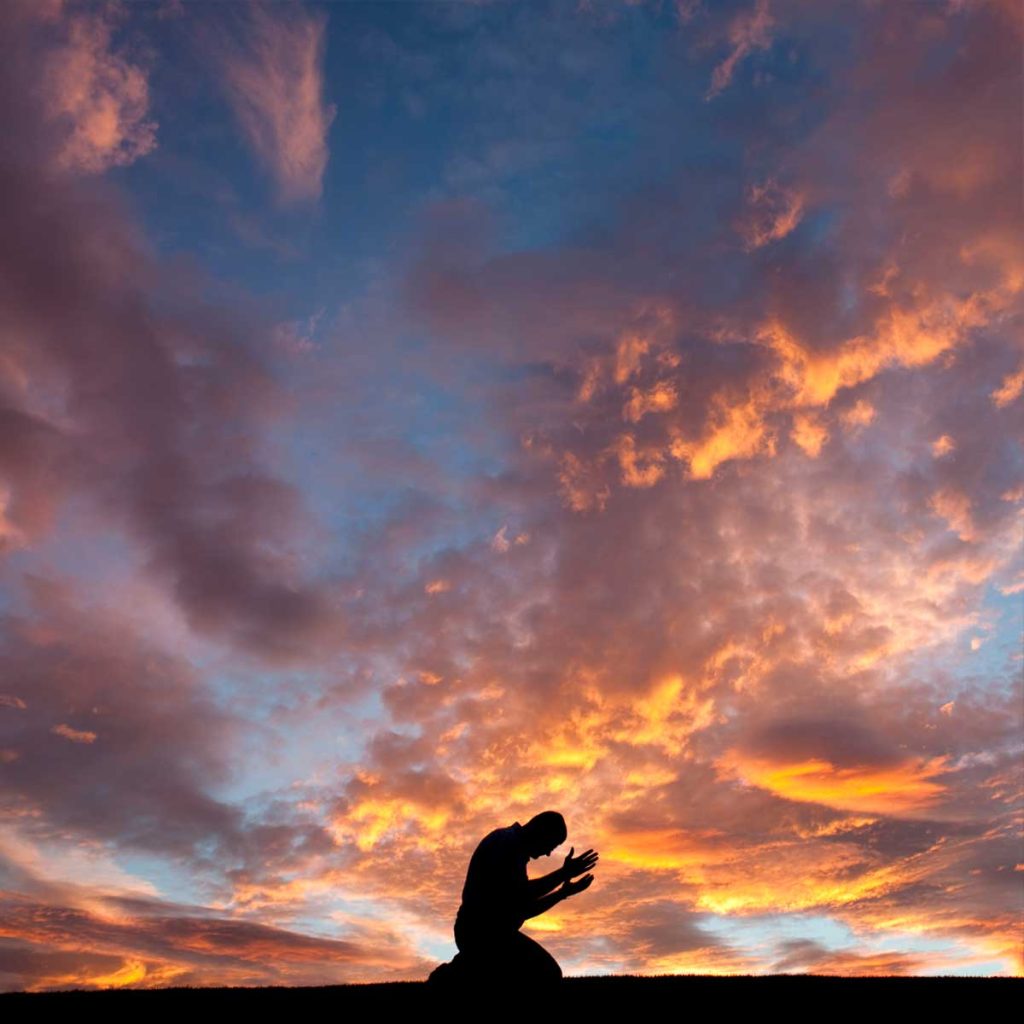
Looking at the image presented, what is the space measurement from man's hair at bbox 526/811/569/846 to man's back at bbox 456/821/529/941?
0.31 m

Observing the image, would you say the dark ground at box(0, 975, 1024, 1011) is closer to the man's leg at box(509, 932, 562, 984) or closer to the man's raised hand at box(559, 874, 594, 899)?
the man's leg at box(509, 932, 562, 984)

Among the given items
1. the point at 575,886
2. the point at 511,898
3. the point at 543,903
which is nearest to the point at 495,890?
the point at 511,898

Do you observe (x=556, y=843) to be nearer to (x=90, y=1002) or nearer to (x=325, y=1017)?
(x=325, y=1017)

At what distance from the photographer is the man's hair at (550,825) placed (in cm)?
1167

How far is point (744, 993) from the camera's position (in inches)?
711

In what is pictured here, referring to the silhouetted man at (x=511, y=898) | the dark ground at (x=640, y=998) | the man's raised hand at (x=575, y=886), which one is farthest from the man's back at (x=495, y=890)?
the dark ground at (x=640, y=998)

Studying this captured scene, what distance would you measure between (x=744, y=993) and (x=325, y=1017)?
8598 millimetres

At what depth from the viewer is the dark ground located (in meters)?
16.6

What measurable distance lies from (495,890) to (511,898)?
0.24 m

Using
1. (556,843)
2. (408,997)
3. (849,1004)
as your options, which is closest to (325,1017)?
(408,997)

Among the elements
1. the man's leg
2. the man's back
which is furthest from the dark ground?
the man's back

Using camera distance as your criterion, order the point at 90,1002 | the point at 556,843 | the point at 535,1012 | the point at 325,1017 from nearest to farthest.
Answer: the point at 535,1012 < the point at 556,843 < the point at 325,1017 < the point at 90,1002

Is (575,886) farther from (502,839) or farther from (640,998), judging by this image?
(640,998)

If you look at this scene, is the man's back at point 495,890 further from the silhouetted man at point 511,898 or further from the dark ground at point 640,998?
the dark ground at point 640,998
